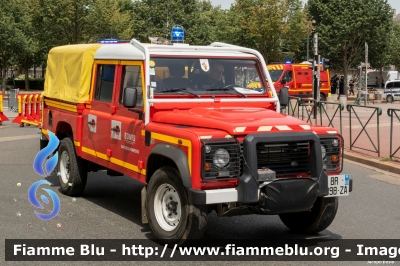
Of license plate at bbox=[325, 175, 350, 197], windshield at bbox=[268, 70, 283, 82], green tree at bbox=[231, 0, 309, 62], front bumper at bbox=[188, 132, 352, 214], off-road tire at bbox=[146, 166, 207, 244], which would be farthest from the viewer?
green tree at bbox=[231, 0, 309, 62]

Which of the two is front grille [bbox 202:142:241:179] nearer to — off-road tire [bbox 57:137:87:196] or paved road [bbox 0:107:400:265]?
paved road [bbox 0:107:400:265]

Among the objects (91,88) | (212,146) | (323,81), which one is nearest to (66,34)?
(323,81)

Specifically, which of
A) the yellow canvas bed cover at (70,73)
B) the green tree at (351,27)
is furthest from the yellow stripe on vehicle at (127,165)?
the green tree at (351,27)

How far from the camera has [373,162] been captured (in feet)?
44.6

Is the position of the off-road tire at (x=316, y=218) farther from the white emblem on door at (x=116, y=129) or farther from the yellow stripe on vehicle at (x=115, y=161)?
the white emblem on door at (x=116, y=129)

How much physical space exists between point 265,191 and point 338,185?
3.17ft

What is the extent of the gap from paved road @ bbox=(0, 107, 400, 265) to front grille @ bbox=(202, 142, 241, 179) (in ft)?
2.85

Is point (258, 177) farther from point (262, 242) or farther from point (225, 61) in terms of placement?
point (225, 61)

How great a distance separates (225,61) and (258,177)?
2295 millimetres

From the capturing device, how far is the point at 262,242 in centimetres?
709

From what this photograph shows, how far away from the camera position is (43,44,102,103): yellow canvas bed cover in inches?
354

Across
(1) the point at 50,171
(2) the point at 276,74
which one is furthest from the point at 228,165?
(2) the point at 276,74

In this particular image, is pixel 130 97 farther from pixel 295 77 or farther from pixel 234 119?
pixel 295 77

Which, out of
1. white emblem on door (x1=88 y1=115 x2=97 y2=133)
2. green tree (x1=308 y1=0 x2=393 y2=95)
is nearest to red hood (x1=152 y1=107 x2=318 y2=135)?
white emblem on door (x1=88 y1=115 x2=97 y2=133)
